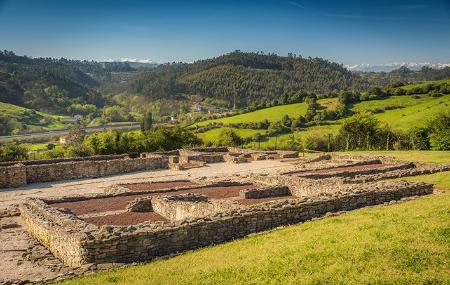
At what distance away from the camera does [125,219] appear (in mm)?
19281

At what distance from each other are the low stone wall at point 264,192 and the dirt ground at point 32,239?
10.2 metres

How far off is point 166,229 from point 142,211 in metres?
7.98

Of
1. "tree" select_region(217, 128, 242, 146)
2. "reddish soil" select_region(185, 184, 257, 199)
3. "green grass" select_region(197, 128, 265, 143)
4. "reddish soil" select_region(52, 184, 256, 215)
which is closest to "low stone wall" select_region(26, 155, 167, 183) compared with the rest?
"reddish soil" select_region(52, 184, 256, 215)

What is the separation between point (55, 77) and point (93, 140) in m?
146

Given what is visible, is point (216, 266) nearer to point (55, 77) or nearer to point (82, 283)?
point (82, 283)

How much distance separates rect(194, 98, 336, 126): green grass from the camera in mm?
103938

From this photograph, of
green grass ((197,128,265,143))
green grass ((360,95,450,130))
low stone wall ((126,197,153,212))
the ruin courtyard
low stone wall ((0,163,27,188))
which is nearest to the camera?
the ruin courtyard

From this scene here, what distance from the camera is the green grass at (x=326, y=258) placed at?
9852 mm

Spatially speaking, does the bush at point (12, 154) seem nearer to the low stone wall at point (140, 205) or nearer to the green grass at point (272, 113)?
the low stone wall at point (140, 205)

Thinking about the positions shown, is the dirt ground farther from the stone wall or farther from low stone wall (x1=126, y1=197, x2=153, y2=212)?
low stone wall (x1=126, y1=197, x2=153, y2=212)

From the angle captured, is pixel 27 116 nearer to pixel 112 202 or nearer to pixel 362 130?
pixel 362 130

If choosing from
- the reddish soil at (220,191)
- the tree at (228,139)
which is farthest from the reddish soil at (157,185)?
the tree at (228,139)

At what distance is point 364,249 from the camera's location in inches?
443

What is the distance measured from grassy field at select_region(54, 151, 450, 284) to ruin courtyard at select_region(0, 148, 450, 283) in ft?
2.77
